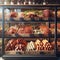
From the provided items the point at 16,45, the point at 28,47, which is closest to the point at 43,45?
the point at 28,47

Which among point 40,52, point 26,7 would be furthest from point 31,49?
point 26,7

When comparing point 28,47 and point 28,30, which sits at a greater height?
point 28,30

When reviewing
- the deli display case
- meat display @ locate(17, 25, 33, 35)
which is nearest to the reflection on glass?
the deli display case

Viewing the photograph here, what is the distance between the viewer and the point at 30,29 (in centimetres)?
386

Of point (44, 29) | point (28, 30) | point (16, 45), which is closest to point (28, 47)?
point (16, 45)

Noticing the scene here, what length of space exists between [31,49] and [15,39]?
0.43 meters

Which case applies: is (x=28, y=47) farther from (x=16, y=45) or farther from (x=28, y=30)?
(x=28, y=30)

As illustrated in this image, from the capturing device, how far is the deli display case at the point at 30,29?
145 inches

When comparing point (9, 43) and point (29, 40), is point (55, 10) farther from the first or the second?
point (9, 43)

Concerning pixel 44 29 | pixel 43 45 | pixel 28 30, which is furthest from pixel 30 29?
pixel 43 45

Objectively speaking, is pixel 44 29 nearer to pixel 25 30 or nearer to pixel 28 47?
pixel 25 30

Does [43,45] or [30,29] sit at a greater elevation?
[30,29]

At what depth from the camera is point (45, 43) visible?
3.82 m

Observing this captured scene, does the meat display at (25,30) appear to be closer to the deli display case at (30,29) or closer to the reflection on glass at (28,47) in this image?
the deli display case at (30,29)
